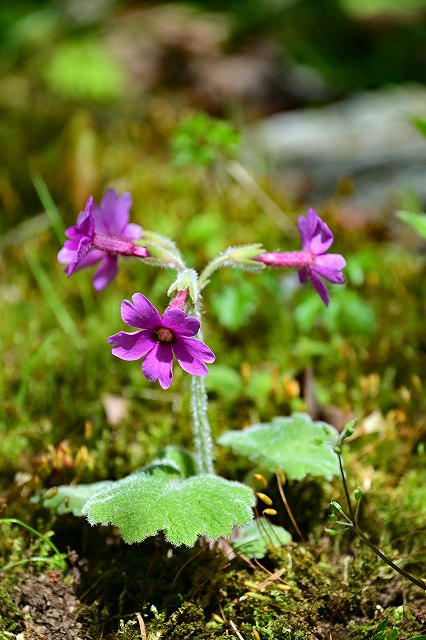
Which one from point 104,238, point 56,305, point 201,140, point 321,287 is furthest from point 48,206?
point 321,287

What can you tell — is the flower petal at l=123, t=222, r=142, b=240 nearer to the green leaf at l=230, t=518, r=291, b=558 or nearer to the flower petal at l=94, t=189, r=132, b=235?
the flower petal at l=94, t=189, r=132, b=235

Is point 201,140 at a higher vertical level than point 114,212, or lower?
lower

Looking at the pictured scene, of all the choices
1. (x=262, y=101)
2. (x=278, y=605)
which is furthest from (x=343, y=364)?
(x=262, y=101)

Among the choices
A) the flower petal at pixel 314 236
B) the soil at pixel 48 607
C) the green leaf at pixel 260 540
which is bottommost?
the green leaf at pixel 260 540

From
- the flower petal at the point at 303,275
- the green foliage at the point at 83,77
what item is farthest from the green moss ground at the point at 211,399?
the green foliage at the point at 83,77

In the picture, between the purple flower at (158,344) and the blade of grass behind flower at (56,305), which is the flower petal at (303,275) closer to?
the purple flower at (158,344)

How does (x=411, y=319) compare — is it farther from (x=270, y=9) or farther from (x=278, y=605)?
(x=270, y=9)

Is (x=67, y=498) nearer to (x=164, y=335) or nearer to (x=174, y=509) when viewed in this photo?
(x=174, y=509)
